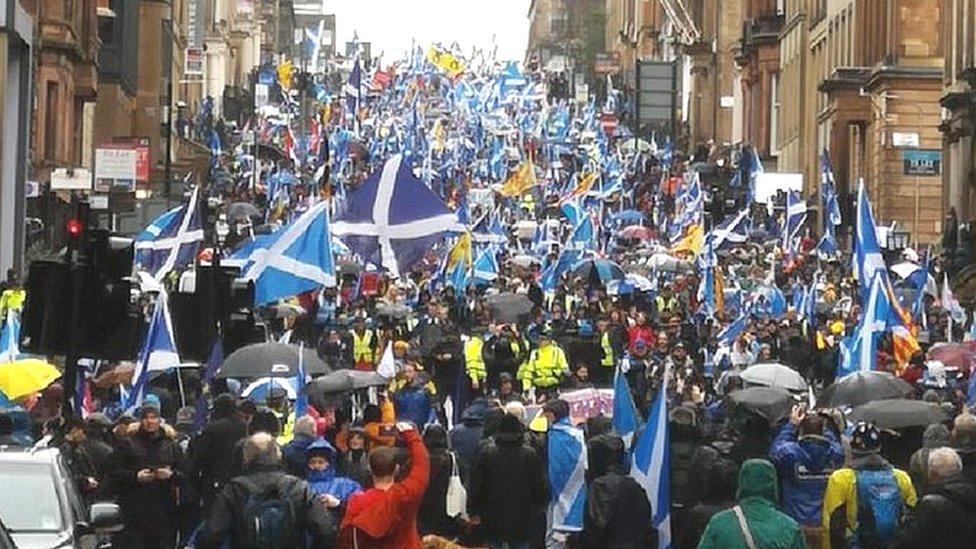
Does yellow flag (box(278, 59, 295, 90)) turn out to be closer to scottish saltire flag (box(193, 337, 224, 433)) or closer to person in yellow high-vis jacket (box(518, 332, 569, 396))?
person in yellow high-vis jacket (box(518, 332, 569, 396))

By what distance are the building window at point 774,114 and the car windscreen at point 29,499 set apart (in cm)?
8304

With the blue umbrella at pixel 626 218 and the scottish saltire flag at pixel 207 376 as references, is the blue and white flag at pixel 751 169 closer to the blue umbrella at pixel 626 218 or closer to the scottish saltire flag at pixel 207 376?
the blue umbrella at pixel 626 218

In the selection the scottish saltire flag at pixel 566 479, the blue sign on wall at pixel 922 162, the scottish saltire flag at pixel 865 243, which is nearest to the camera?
the scottish saltire flag at pixel 566 479

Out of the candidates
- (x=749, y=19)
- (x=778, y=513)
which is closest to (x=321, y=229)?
(x=778, y=513)

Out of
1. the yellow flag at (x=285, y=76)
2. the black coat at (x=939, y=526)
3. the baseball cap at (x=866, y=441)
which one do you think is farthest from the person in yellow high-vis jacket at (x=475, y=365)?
the yellow flag at (x=285, y=76)

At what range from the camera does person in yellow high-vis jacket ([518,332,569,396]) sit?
30.8 metres

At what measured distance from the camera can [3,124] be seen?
4909 cm

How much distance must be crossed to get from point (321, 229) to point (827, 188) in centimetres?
2405

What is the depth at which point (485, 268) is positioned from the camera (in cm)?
5072

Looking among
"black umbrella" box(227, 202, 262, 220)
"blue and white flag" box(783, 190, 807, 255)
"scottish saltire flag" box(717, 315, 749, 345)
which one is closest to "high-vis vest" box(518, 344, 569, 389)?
"scottish saltire flag" box(717, 315, 749, 345)

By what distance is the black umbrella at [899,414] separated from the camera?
19109 millimetres

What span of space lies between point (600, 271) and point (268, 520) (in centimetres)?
3450

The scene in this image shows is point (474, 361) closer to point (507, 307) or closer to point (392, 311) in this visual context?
point (392, 311)

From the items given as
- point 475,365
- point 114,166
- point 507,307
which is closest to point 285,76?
point 114,166
